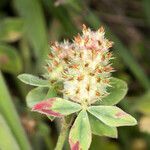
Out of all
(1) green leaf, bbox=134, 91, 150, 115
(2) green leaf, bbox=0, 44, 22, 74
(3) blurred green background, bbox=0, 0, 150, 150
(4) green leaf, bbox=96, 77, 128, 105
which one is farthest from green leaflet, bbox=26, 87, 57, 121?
(1) green leaf, bbox=134, 91, 150, 115

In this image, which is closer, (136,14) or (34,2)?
(34,2)

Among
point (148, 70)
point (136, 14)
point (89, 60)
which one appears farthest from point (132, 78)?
point (89, 60)

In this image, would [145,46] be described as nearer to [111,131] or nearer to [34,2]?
[34,2]

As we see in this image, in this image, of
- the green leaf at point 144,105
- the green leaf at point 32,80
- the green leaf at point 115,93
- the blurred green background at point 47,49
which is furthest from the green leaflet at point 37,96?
the green leaf at point 144,105

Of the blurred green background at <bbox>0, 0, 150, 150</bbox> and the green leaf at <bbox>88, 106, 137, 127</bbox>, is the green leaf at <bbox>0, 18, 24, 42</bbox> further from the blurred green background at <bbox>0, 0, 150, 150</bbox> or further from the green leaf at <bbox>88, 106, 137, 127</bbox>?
the green leaf at <bbox>88, 106, 137, 127</bbox>

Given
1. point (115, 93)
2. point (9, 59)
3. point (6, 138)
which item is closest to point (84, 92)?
point (115, 93)
